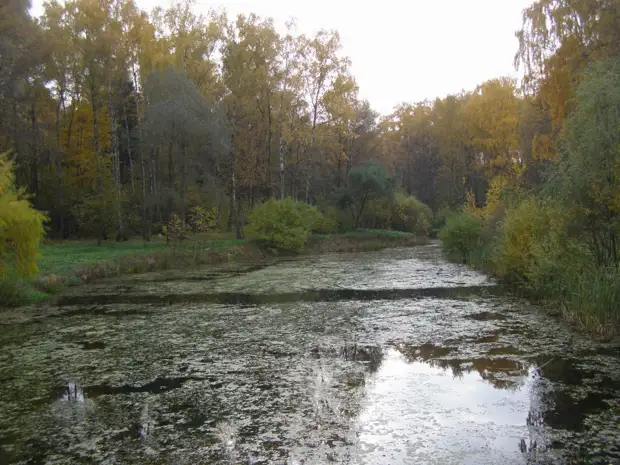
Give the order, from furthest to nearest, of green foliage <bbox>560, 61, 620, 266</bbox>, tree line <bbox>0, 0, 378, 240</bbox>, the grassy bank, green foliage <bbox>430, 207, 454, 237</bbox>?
green foliage <bbox>430, 207, 454, 237</bbox>, tree line <bbox>0, 0, 378, 240</bbox>, green foliage <bbox>560, 61, 620, 266</bbox>, the grassy bank

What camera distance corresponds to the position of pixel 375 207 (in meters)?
36.2

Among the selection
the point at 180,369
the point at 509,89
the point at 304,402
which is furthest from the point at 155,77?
the point at 509,89

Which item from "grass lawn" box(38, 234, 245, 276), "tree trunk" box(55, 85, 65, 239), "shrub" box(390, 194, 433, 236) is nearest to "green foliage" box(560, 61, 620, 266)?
"grass lawn" box(38, 234, 245, 276)

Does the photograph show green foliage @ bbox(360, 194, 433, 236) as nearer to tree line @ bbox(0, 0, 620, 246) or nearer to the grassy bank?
tree line @ bbox(0, 0, 620, 246)

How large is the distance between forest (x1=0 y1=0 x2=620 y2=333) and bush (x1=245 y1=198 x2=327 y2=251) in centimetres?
20

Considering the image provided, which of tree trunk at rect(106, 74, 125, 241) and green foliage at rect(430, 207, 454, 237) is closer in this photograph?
tree trunk at rect(106, 74, 125, 241)


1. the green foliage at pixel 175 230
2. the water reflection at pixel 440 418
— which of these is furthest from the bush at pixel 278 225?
the water reflection at pixel 440 418

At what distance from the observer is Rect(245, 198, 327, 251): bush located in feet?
83.0

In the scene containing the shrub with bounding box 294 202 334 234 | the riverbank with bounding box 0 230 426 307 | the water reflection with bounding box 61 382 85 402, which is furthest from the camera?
the shrub with bounding box 294 202 334 234

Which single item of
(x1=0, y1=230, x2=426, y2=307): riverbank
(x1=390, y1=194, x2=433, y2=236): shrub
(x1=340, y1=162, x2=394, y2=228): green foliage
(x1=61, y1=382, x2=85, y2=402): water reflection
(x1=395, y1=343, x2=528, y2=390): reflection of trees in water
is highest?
(x1=340, y1=162, x2=394, y2=228): green foliage

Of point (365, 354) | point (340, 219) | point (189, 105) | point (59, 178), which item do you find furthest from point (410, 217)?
point (365, 354)

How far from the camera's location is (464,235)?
2002cm

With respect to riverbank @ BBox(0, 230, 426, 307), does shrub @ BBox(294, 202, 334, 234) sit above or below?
above

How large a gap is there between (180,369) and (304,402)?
207 cm
